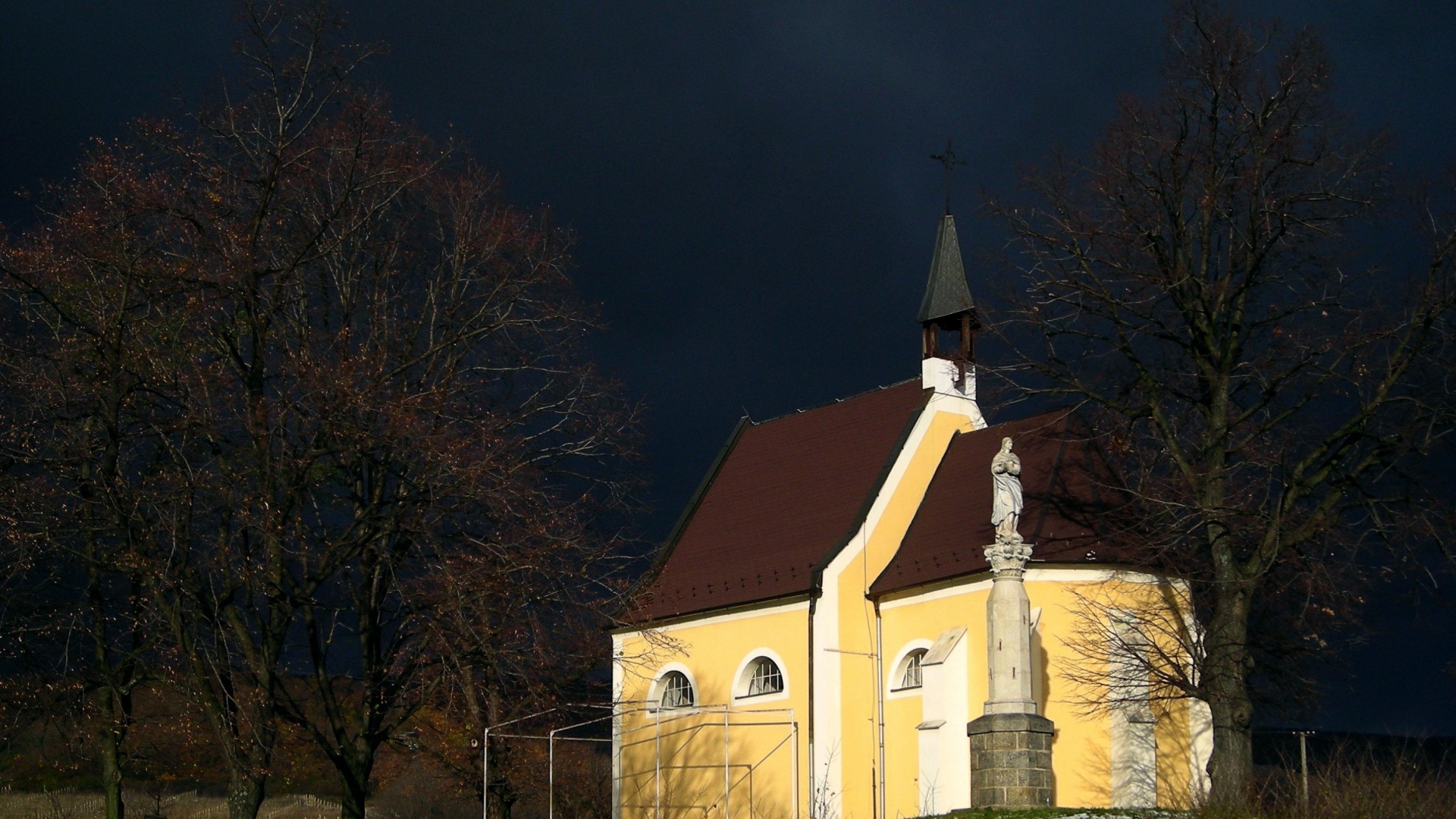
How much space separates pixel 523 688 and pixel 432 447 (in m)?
5.46

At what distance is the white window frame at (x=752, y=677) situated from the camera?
91.3 feet

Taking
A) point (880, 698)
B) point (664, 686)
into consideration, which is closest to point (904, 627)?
point (880, 698)

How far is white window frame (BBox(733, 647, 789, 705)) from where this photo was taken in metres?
27.8

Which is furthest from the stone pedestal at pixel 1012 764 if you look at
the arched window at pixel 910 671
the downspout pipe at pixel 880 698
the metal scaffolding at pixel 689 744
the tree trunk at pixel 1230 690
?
the metal scaffolding at pixel 689 744

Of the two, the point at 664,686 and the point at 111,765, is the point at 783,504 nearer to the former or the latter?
the point at 664,686

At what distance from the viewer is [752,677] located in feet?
94.2

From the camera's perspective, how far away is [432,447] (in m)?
19.3

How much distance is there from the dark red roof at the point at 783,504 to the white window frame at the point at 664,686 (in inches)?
39.2

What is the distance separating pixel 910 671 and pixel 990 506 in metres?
3.09

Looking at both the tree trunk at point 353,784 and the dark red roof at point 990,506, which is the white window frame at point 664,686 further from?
the tree trunk at point 353,784

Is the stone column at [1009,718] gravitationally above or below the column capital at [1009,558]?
below

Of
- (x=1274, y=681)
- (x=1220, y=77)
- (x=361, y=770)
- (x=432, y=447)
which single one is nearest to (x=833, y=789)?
(x=1274, y=681)

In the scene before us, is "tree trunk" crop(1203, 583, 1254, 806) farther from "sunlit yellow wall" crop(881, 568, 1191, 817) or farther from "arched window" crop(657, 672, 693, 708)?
"arched window" crop(657, 672, 693, 708)

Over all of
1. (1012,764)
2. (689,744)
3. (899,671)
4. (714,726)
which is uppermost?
(899,671)
